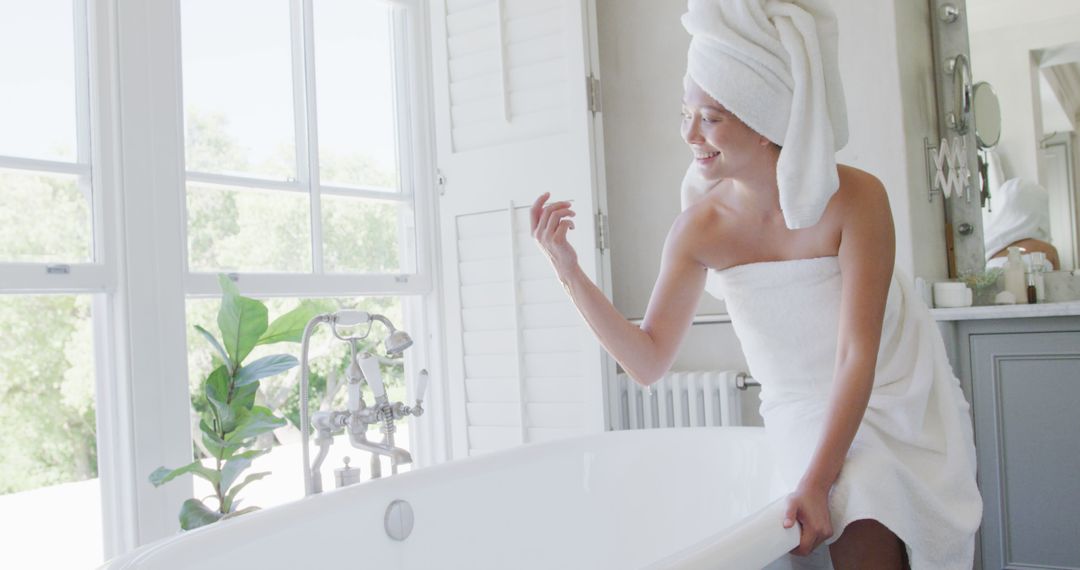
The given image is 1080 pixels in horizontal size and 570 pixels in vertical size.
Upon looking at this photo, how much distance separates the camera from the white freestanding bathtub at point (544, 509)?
169 cm

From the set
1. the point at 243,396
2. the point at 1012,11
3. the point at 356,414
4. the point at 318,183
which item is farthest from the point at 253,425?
the point at 1012,11

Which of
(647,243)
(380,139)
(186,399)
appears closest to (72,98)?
(186,399)

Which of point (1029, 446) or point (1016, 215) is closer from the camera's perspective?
point (1029, 446)

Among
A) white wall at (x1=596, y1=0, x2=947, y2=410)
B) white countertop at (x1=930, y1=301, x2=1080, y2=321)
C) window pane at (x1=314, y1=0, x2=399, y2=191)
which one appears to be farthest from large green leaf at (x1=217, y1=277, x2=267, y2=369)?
white countertop at (x1=930, y1=301, x2=1080, y2=321)

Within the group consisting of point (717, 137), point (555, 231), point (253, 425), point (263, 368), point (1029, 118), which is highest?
point (1029, 118)

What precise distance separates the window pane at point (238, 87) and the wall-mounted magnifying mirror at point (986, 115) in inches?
84.2

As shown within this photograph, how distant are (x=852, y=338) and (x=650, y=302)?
418 mm

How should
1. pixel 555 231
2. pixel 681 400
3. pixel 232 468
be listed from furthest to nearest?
pixel 681 400 < pixel 232 468 < pixel 555 231

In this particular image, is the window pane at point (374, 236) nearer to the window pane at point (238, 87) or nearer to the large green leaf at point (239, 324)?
the window pane at point (238, 87)

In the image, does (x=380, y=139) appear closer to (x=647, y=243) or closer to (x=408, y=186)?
(x=408, y=186)

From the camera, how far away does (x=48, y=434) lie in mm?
3572

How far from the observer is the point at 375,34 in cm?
Answer: 330

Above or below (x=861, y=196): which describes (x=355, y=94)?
above

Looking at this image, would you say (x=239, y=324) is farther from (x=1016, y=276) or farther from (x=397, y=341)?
(x=1016, y=276)
